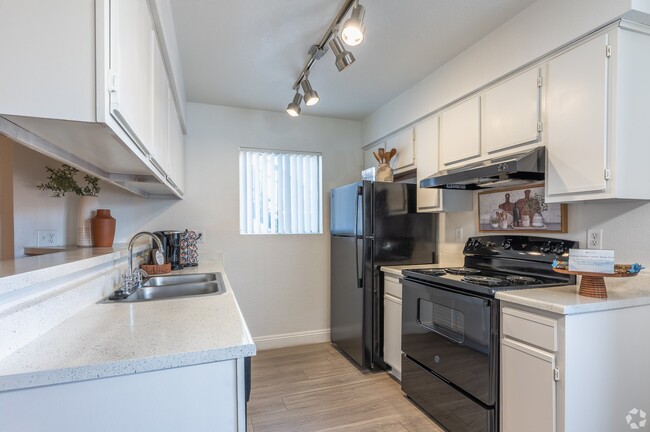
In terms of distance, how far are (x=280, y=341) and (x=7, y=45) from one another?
3.24 m

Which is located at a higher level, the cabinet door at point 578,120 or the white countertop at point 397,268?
the cabinet door at point 578,120

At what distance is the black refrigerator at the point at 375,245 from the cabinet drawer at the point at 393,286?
66 millimetres

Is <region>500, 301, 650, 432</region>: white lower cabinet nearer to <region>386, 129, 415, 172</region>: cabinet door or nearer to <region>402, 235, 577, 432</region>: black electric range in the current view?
<region>402, 235, 577, 432</region>: black electric range

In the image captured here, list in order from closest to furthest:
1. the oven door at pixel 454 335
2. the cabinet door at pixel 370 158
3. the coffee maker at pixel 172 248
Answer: the oven door at pixel 454 335 < the coffee maker at pixel 172 248 < the cabinet door at pixel 370 158

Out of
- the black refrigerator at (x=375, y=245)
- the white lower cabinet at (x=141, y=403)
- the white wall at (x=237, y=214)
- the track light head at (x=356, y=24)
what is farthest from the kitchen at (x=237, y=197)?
the white lower cabinet at (x=141, y=403)

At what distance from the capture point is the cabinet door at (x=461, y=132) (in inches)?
88.7

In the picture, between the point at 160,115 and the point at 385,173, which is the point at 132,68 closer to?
the point at 160,115

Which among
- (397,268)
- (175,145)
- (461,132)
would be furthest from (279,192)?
(461,132)

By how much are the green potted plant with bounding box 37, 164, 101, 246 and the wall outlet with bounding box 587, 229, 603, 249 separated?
303cm

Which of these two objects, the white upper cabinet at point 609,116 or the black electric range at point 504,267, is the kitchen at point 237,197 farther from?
the white upper cabinet at point 609,116

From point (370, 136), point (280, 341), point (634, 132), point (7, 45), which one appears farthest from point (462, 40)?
point (280, 341)

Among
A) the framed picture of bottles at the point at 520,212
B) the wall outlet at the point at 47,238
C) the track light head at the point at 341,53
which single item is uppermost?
the track light head at the point at 341,53

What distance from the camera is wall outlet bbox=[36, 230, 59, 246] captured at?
2.21m

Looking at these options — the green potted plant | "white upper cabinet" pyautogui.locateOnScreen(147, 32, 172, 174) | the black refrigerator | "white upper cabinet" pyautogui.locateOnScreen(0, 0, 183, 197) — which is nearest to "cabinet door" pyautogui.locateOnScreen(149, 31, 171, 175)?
"white upper cabinet" pyautogui.locateOnScreen(147, 32, 172, 174)
